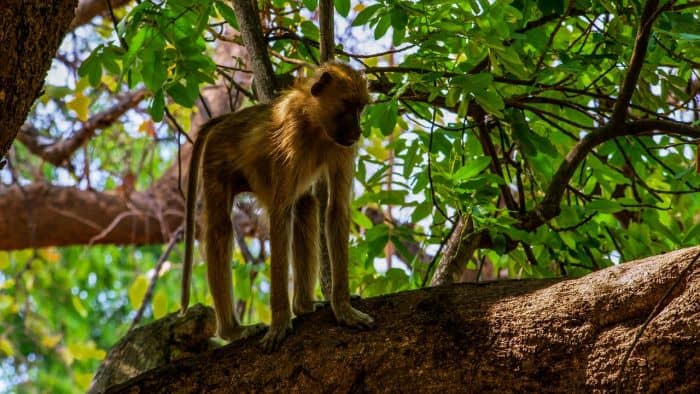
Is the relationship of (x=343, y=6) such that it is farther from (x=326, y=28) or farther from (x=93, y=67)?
(x=93, y=67)

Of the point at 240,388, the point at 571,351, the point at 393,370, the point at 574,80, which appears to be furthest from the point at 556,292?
the point at 574,80

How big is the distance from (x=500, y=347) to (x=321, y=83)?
7.55 ft

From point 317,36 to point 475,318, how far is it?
283 cm

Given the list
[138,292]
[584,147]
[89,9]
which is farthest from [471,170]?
[89,9]

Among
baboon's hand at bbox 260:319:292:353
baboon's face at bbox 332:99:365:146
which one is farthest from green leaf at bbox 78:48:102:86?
baboon's hand at bbox 260:319:292:353

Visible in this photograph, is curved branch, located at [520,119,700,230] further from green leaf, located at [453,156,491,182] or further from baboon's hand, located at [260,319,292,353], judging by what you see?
baboon's hand, located at [260,319,292,353]

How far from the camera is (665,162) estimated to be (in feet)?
19.0

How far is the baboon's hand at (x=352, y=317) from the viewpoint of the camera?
3.72m

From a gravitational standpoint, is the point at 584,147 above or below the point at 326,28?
below

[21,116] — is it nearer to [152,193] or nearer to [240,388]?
[240,388]

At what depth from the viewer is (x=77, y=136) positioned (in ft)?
30.5

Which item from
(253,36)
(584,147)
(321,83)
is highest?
(253,36)

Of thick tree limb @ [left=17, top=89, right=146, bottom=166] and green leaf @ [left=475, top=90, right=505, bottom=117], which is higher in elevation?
thick tree limb @ [left=17, top=89, right=146, bottom=166]

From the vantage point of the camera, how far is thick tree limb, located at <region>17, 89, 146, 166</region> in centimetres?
925
